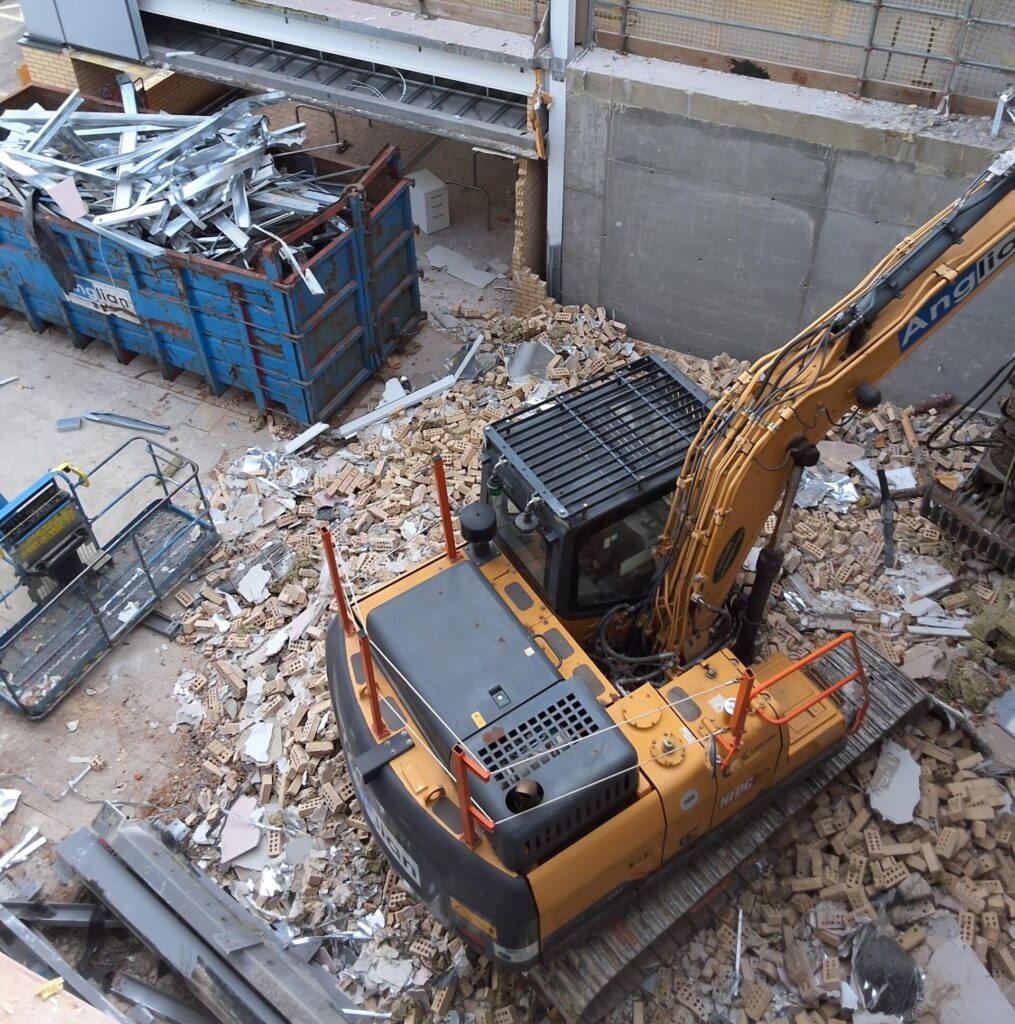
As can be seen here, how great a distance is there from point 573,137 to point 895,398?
169 inches

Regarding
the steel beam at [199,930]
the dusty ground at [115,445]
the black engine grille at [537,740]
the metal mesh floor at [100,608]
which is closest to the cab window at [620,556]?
the black engine grille at [537,740]

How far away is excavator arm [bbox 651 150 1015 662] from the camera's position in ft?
16.7

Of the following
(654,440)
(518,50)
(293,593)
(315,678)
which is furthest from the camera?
(518,50)

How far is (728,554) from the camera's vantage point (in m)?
5.93

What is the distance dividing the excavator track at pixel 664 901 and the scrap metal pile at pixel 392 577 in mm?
321

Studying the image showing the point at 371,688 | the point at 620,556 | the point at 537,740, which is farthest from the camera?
the point at 620,556

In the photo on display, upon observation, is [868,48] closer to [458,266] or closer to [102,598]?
[458,266]

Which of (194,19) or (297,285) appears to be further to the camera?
(194,19)

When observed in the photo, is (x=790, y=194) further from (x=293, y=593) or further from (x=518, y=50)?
(x=293, y=593)

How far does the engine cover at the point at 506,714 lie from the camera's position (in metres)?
4.99

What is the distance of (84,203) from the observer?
10.1 meters

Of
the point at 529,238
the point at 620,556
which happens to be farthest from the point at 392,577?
the point at 529,238

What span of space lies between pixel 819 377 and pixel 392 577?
3.97 metres

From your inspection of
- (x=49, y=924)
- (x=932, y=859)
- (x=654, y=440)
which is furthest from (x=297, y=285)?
(x=932, y=859)
